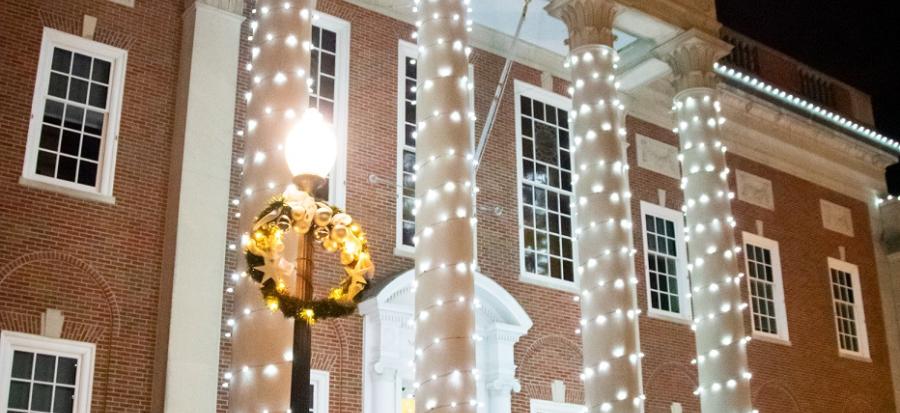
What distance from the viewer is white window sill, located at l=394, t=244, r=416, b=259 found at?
57.3 feet

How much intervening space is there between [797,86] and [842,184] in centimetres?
290

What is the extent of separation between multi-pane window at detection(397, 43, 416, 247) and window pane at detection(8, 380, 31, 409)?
6375 mm

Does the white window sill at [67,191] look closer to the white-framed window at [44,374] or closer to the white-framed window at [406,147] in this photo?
the white-framed window at [44,374]

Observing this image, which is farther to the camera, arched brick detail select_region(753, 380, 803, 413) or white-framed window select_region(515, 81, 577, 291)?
arched brick detail select_region(753, 380, 803, 413)

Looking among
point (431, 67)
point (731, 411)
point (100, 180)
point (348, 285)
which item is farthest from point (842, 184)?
point (348, 285)

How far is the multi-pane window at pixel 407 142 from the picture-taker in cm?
1783

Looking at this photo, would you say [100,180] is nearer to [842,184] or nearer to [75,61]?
[75,61]

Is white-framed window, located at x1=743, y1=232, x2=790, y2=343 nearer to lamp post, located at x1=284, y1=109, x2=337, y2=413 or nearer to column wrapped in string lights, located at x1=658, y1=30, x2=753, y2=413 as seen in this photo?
column wrapped in string lights, located at x1=658, y1=30, x2=753, y2=413

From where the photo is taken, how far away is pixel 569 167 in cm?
2095

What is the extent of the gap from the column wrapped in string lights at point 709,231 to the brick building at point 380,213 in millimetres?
622

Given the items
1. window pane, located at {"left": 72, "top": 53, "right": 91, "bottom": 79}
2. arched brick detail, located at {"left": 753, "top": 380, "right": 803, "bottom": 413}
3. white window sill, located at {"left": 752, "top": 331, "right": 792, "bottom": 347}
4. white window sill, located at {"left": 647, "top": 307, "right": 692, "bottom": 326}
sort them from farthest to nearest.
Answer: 1. white window sill, located at {"left": 752, "top": 331, "right": 792, "bottom": 347}
2. arched brick detail, located at {"left": 753, "top": 380, "right": 803, "bottom": 413}
3. white window sill, located at {"left": 647, "top": 307, "right": 692, "bottom": 326}
4. window pane, located at {"left": 72, "top": 53, "right": 91, "bottom": 79}

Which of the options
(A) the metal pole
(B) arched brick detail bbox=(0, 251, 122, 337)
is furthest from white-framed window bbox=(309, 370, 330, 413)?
(A) the metal pole

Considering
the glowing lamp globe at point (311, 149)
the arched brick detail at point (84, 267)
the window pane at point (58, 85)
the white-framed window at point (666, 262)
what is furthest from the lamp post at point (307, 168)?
the white-framed window at point (666, 262)

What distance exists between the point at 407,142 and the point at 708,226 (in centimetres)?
534
